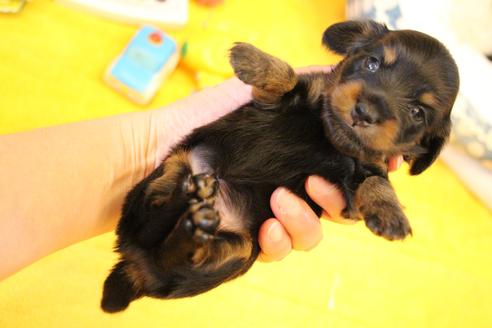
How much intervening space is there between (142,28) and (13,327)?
1625 mm

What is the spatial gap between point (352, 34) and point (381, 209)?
26.5 inches

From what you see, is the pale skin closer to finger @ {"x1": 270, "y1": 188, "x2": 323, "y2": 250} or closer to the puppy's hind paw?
finger @ {"x1": 270, "y1": 188, "x2": 323, "y2": 250}

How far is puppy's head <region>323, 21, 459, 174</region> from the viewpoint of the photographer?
136cm

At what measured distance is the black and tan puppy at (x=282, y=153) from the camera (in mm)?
1351

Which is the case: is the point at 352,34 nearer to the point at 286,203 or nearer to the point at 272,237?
the point at 286,203

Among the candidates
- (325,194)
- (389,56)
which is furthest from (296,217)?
(389,56)

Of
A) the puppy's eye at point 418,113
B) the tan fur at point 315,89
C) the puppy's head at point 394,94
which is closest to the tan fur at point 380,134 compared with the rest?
the puppy's head at point 394,94

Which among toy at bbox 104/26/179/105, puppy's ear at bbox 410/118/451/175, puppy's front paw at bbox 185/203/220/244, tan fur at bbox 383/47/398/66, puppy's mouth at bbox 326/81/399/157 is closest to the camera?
puppy's front paw at bbox 185/203/220/244

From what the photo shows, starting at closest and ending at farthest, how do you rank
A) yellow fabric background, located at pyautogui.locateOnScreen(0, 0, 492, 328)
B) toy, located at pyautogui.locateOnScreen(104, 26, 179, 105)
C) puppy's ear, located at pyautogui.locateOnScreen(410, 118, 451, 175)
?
puppy's ear, located at pyautogui.locateOnScreen(410, 118, 451, 175) → yellow fabric background, located at pyautogui.locateOnScreen(0, 0, 492, 328) → toy, located at pyautogui.locateOnScreen(104, 26, 179, 105)

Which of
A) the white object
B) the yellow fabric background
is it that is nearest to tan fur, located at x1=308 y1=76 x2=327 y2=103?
the yellow fabric background

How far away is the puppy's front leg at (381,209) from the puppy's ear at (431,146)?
20 cm

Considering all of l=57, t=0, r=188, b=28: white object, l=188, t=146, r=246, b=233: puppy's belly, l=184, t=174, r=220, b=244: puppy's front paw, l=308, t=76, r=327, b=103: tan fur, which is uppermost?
l=308, t=76, r=327, b=103: tan fur

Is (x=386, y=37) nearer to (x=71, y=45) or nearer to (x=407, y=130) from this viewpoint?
(x=407, y=130)

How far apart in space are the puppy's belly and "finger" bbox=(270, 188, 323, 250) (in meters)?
0.13
